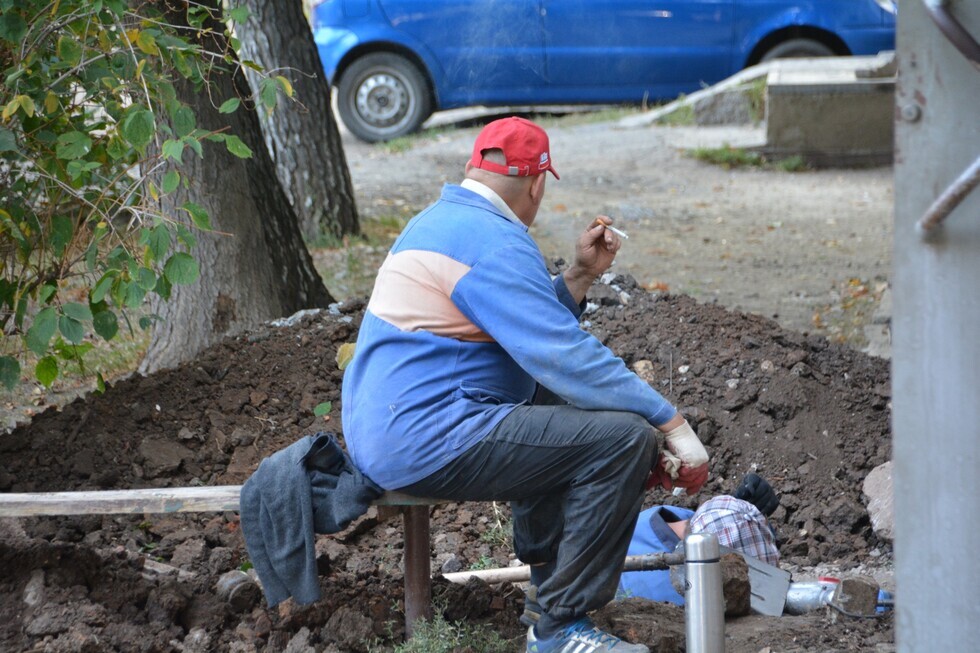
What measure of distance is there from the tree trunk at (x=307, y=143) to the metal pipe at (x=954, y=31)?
6.13 m

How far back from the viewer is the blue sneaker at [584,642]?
3070 mm

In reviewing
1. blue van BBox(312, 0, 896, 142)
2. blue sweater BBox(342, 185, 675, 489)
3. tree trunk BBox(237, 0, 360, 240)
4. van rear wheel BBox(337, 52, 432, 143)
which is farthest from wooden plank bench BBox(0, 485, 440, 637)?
van rear wheel BBox(337, 52, 432, 143)

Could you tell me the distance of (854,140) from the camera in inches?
443

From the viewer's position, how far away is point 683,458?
306 cm

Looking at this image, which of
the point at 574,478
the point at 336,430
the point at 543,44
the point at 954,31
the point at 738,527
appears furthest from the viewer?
the point at 543,44

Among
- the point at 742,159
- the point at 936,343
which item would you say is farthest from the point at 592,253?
the point at 742,159

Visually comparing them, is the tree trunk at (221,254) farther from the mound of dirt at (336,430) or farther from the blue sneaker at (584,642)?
the blue sneaker at (584,642)

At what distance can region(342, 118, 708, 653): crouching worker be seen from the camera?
2986 mm

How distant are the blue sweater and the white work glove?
0.07 metres

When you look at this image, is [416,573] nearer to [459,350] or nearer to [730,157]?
[459,350]

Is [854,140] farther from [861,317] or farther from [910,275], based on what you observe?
[910,275]

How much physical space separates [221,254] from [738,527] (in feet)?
9.81

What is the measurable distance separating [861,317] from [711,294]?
102 cm

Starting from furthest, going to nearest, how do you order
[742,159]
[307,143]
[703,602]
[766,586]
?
[742,159], [307,143], [766,586], [703,602]
